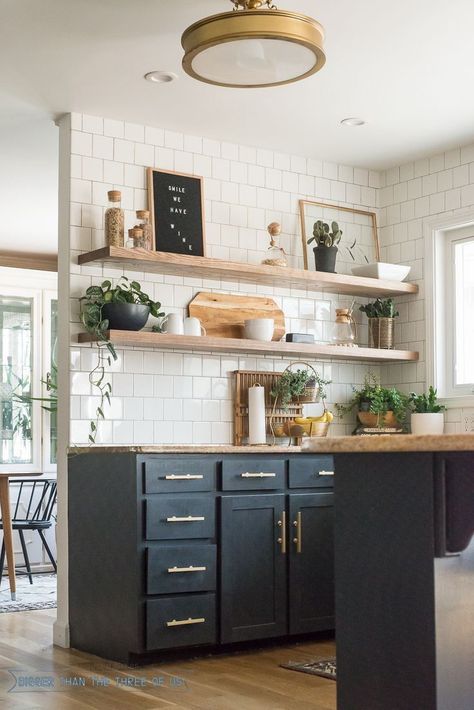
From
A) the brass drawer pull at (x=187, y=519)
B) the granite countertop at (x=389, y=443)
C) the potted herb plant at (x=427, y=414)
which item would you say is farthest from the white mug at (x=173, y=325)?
the granite countertop at (x=389, y=443)

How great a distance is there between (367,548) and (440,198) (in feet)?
12.8

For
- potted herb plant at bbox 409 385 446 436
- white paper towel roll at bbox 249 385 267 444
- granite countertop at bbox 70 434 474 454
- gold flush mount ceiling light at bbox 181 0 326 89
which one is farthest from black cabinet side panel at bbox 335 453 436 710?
potted herb plant at bbox 409 385 446 436

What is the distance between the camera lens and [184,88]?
15.1 ft

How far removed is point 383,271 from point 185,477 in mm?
Result: 1992

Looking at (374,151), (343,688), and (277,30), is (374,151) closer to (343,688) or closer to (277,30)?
(277,30)

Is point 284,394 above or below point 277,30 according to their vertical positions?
below

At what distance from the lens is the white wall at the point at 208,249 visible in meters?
4.88

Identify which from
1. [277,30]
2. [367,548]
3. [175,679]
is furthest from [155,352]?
[367,548]

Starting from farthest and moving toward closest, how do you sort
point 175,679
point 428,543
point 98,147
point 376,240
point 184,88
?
point 376,240 < point 98,147 < point 184,88 < point 175,679 < point 428,543

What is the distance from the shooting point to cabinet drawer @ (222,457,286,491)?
4.50 m

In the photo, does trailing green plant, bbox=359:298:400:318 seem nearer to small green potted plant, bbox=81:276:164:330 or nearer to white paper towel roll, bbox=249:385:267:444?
white paper towel roll, bbox=249:385:267:444

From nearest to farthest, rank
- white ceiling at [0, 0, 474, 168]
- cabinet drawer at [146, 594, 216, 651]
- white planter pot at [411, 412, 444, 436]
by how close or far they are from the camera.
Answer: white ceiling at [0, 0, 474, 168] < cabinet drawer at [146, 594, 216, 651] < white planter pot at [411, 412, 444, 436]

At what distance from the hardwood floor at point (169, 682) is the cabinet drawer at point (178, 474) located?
2.55 feet

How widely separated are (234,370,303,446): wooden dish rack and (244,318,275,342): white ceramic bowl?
0.24 metres
